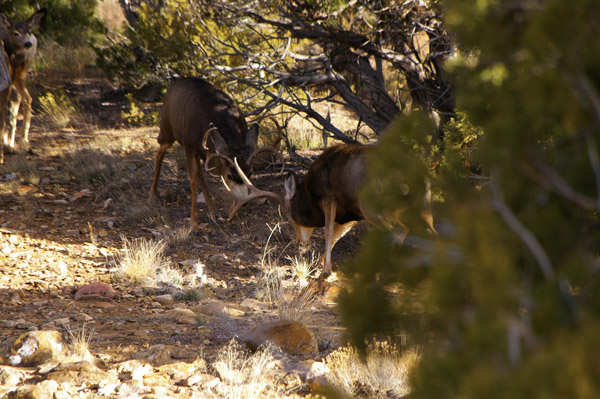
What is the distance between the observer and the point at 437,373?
198 cm

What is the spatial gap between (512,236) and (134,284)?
5837 millimetres

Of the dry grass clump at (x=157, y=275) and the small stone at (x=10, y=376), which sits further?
the dry grass clump at (x=157, y=275)

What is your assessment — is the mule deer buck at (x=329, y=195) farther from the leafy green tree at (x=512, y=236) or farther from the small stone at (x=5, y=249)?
the leafy green tree at (x=512, y=236)

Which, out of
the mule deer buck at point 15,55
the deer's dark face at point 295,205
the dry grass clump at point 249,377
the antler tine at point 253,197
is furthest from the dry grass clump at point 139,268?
the mule deer buck at point 15,55

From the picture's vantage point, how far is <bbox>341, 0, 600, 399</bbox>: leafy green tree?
169 cm

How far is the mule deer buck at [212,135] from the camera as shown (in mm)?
8539

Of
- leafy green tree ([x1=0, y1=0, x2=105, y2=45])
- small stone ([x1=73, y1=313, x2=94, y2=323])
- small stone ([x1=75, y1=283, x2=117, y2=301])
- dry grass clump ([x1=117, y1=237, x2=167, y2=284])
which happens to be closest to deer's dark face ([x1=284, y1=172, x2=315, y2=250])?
dry grass clump ([x1=117, y1=237, x2=167, y2=284])

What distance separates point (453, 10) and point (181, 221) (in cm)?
808

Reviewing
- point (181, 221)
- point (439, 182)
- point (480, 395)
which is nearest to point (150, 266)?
point (181, 221)

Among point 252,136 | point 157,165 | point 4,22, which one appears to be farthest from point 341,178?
point 4,22

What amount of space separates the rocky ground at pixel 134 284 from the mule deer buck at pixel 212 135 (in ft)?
2.26

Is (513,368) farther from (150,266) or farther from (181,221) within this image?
(181,221)

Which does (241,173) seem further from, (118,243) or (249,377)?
(249,377)

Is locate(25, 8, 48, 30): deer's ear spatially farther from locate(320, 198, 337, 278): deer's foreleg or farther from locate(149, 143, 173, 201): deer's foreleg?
locate(320, 198, 337, 278): deer's foreleg
